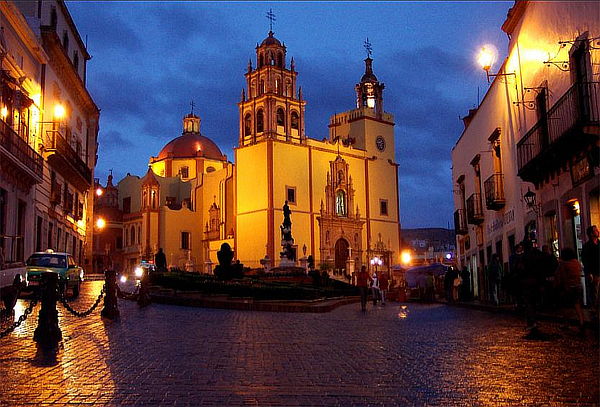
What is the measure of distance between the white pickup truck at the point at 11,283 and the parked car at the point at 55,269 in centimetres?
91

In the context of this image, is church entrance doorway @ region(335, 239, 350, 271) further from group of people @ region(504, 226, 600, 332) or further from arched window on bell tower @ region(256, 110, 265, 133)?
group of people @ region(504, 226, 600, 332)

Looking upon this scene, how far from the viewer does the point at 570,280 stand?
10.5m

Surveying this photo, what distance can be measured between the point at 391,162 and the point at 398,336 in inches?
1985

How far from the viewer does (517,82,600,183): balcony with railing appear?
43.0 ft

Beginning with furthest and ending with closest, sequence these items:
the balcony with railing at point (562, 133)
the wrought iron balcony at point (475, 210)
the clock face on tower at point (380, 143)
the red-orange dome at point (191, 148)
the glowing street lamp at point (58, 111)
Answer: the red-orange dome at point (191, 148) < the clock face on tower at point (380, 143) < the glowing street lamp at point (58, 111) < the wrought iron balcony at point (475, 210) < the balcony with railing at point (562, 133)

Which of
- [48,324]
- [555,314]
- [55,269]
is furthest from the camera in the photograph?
[55,269]

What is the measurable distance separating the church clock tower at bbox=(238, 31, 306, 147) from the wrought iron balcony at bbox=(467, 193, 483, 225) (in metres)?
28.6

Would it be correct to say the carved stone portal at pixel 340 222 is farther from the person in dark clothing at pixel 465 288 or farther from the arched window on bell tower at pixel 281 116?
the person in dark clothing at pixel 465 288

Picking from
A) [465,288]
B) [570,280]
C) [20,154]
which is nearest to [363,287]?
[465,288]

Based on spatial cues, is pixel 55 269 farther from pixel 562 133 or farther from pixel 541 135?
pixel 562 133

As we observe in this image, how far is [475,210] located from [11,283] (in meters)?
16.6

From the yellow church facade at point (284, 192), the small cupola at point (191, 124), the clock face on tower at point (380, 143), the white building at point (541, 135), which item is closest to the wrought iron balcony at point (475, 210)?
the white building at point (541, 135)

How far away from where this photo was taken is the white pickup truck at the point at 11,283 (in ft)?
40.8

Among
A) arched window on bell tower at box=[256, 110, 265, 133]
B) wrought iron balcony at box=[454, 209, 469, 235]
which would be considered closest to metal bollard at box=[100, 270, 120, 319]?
wrought iron balcony at box=[454, 209, 469, 235]
